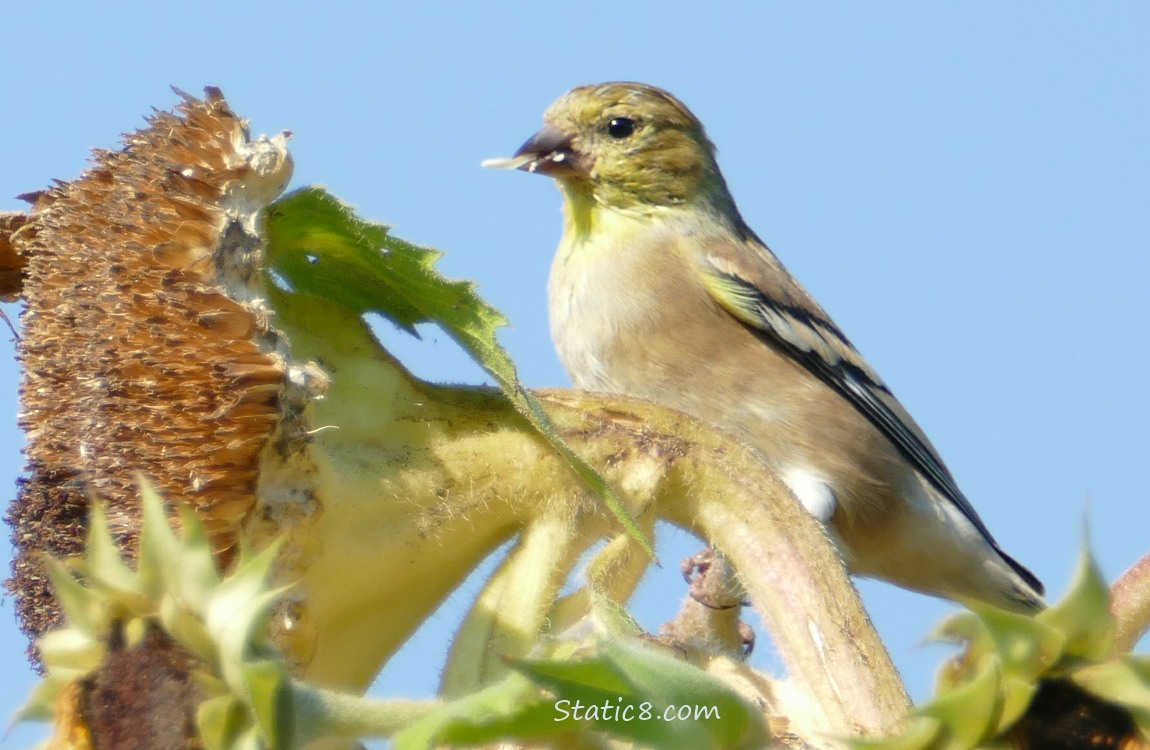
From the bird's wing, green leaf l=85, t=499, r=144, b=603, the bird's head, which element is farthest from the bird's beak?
green leaf l=85, t=499, r=144, b=603

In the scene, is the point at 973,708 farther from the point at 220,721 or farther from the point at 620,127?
the point at 620,127

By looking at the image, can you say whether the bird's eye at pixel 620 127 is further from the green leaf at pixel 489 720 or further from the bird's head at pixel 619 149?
the green leaf at pixel 489 720

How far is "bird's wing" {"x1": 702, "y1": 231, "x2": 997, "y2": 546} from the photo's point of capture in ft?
20.8

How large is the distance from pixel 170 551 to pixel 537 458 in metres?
0.91

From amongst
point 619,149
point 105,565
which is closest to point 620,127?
point 619,149

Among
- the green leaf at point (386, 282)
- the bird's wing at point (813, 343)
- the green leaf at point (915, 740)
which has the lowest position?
the green leaf at point (915, 740)

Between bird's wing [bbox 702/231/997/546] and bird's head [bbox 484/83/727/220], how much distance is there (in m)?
0.44

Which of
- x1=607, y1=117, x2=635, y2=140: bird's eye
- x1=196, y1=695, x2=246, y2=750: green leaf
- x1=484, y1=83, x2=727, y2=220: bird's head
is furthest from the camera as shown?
x1=607, y1=117, x2=635, y2=140: bird's eye

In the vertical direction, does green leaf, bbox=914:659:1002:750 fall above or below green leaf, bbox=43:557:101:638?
below

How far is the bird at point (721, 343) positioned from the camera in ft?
18.9

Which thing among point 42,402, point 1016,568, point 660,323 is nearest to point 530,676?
point 42,402

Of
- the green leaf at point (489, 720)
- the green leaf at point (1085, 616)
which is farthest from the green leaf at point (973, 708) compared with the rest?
the green leaf at point (489, 720)

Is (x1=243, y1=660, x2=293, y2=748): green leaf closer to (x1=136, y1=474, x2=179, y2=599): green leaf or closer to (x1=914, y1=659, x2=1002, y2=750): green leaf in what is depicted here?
(x1=136, y1=474, x2=179, y2=599): green leaf

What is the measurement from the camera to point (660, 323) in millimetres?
6023
